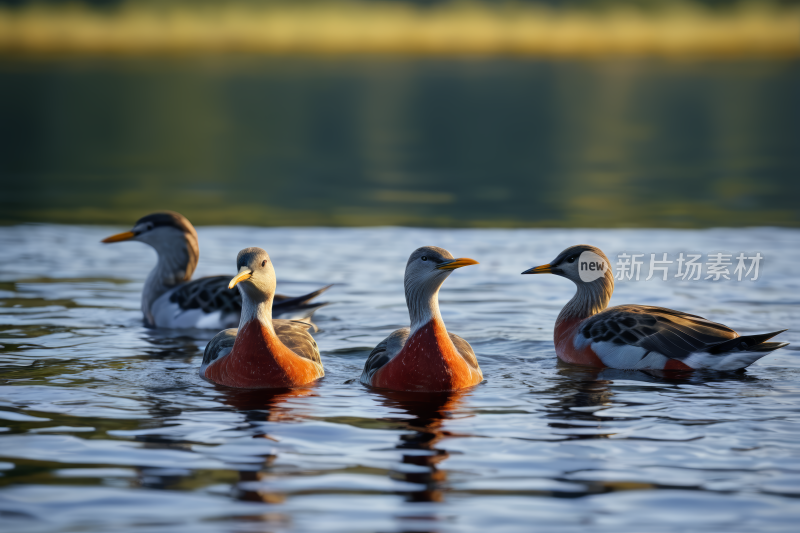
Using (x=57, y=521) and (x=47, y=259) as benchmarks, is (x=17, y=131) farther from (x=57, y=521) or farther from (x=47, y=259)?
(x=57, y=521)

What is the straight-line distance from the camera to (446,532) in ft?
21.7

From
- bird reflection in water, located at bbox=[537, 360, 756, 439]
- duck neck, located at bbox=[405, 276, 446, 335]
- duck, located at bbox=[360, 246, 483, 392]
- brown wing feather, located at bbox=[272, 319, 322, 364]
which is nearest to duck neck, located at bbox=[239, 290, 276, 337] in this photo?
brown wing feather, located at bbox=[272, 319, 322, 364]

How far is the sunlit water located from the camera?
697 cm

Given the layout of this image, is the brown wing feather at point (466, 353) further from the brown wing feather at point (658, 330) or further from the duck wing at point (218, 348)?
the duck wing at point (218, 348)

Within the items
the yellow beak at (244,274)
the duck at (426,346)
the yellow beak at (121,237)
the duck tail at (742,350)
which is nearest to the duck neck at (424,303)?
the duck at (426,346)

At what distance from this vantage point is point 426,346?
9953mm

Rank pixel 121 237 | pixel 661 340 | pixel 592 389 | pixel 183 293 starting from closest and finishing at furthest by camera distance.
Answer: pixel 592 389, pixel 661 340, pixel 183 293, pixel 121 237

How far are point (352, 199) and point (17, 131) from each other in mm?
33158

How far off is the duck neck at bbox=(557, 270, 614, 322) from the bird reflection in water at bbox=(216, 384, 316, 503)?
3290 mm
